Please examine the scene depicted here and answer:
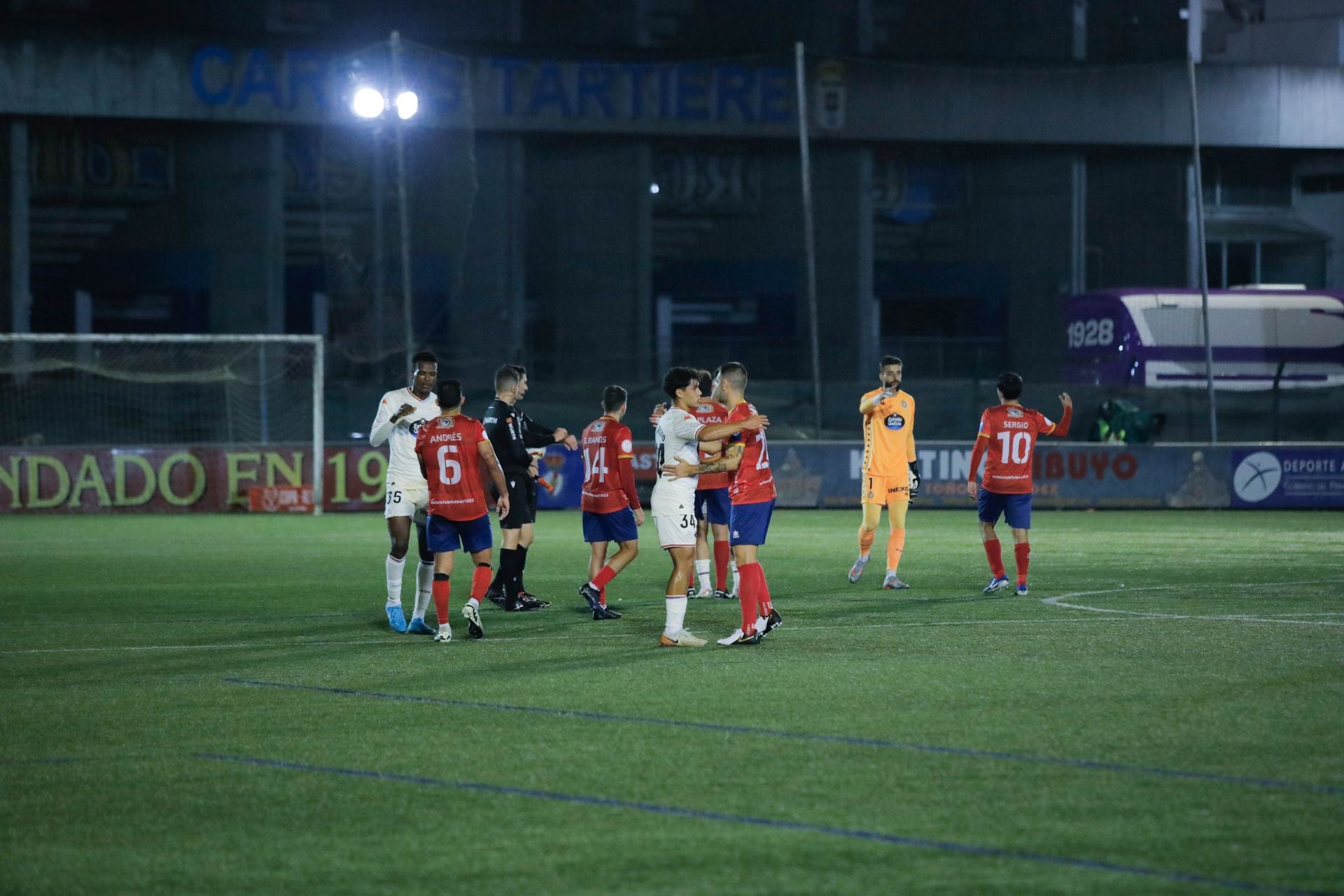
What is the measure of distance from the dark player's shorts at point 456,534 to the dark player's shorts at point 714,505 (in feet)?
10.7

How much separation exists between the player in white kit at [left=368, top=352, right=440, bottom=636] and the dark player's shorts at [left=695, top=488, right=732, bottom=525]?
297 centimetres

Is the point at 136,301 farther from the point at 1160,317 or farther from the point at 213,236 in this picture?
the point at 1160,317

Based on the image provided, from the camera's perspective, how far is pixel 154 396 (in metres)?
32.7

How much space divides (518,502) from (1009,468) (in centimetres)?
454

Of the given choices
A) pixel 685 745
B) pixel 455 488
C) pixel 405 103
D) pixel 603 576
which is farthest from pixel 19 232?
pixel 685 745

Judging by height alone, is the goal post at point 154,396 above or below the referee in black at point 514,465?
above

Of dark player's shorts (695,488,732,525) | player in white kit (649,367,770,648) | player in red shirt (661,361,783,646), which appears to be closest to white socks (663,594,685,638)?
player in white kit (649,367,770,648)

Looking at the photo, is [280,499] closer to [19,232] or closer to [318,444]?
[318,444]

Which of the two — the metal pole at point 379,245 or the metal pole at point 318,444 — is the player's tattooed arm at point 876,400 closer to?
the metal pole at point 318,444

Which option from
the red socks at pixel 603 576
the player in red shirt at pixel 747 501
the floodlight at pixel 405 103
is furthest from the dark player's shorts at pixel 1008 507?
the floodlight at pixel 405 103

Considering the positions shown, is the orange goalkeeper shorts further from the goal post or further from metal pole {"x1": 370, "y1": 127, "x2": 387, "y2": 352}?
metal pole {"x1": 370, "y1": 127, "x2": 387, "y2": 352}

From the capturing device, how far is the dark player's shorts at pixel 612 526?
1320 cm

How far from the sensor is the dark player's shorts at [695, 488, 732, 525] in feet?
47.8

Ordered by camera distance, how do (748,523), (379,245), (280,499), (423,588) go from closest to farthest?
1. (748,523)
2. (423,588)
3. (280,499)
4. (379,245)
